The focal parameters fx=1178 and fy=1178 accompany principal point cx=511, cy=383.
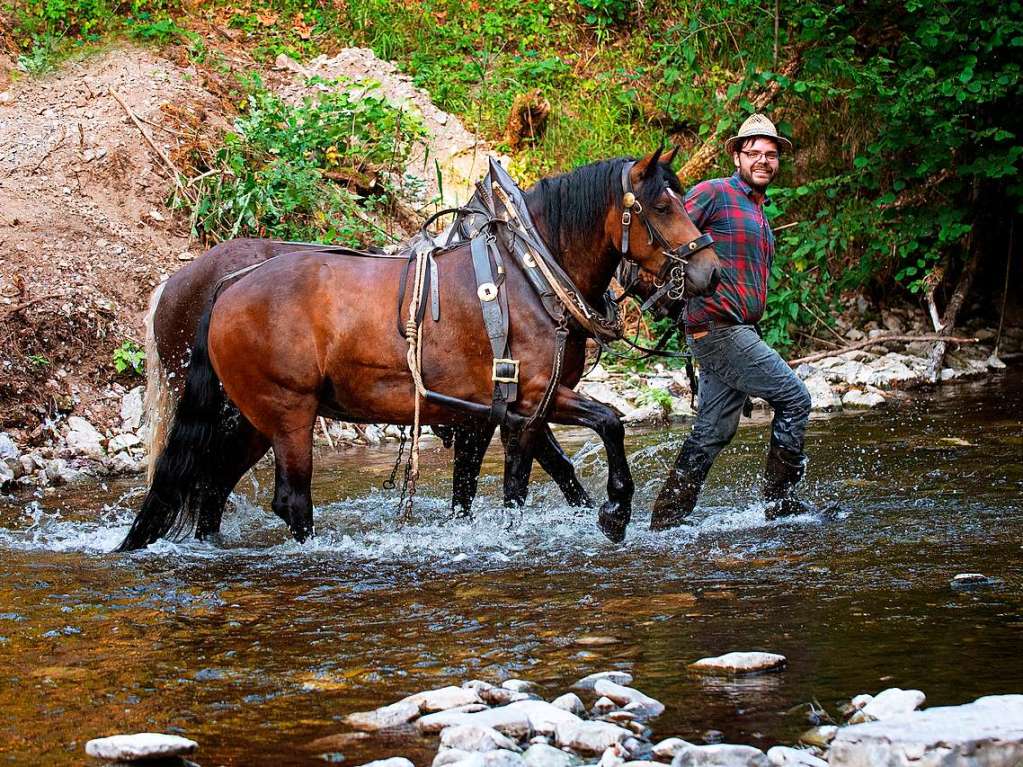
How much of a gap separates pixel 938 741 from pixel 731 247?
334 centimetres

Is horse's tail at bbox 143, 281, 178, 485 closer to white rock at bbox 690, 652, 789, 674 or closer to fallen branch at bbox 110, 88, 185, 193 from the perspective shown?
white rock at bbox 690, 652, 789, 674

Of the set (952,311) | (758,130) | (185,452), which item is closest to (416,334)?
(185,452)

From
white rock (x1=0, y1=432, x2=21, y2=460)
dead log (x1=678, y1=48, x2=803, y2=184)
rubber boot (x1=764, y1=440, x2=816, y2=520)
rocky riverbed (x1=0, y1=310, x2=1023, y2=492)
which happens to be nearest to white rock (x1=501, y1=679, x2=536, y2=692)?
rubber boot (x1=764, y1=440, x2=816, y2=520)

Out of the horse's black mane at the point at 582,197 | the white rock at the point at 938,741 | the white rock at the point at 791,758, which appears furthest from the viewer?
the horse's black mane at the point at 582,197

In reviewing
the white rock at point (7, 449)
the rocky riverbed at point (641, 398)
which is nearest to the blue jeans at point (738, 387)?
the rocky riverbed at point (641, 398)

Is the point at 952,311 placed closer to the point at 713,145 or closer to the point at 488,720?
the point at 713,145

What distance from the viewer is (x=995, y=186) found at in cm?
1218

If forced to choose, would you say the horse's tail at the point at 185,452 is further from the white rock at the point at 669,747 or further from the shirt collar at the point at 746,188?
the white rock at the point at 669,747

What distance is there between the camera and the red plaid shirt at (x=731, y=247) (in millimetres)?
5715

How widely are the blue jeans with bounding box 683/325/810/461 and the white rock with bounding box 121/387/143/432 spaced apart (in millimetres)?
4946

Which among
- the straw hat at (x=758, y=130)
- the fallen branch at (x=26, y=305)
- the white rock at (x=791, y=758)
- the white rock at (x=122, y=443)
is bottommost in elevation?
the white rock at (x=122, y=443)

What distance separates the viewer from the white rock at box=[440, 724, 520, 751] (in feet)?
10.1

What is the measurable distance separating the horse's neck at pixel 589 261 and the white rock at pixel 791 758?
299 centimetres

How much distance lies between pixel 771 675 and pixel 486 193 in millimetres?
3027
